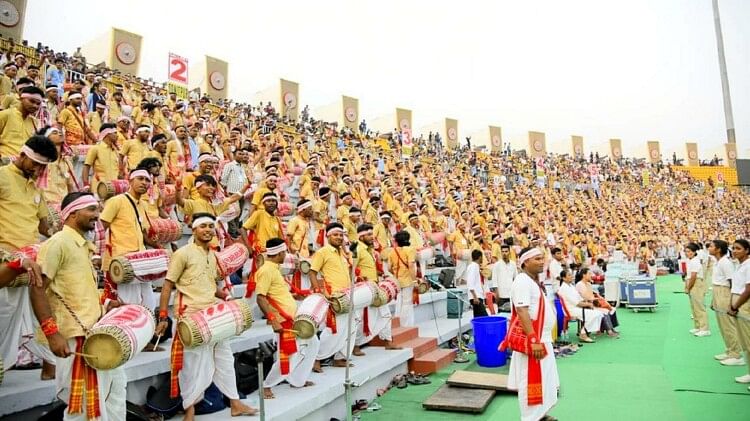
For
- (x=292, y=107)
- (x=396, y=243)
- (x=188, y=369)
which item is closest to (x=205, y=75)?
(x=292, y=107)

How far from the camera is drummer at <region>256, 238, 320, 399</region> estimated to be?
Answer: 192 inches

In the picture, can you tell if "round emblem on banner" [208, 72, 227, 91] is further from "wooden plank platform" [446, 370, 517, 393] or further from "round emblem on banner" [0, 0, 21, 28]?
"wooden plank platform" [446, 370, 517, 393]

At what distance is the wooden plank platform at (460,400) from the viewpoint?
17.9 ft

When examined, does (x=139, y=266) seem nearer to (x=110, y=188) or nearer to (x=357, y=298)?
(x=110, y=188)

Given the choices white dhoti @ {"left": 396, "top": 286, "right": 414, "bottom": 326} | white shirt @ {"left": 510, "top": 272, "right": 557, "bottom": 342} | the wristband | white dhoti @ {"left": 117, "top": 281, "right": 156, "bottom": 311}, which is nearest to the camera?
the wristband

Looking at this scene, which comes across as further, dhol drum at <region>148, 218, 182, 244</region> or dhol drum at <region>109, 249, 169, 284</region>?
dhol drum at <region>148, 218, 182, 244</region>

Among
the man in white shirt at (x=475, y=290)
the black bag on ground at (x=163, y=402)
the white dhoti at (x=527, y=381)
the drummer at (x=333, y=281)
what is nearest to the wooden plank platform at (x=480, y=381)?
the drummer at (x=333, y=281)

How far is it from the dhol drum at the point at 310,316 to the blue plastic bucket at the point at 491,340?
9.55 feet

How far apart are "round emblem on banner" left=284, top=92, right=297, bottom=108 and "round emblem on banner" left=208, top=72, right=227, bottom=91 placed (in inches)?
151

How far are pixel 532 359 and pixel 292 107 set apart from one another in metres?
25.0

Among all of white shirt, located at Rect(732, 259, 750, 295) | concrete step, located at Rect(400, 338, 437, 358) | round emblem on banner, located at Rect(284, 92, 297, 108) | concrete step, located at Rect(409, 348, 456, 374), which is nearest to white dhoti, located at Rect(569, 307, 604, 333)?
concrete step, located at Rect(400, 338, 437, 358)

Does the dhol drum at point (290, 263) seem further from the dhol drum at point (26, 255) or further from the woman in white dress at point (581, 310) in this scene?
the woman in white dress at point (581, 310)

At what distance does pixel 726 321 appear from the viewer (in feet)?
24.2

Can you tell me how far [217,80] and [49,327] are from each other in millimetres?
22686
